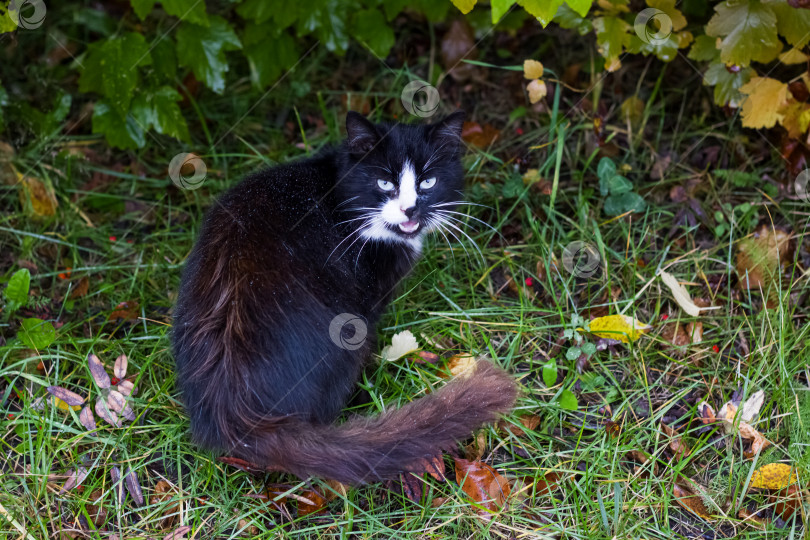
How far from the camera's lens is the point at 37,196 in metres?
3.52

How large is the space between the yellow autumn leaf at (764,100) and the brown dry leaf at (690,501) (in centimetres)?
157

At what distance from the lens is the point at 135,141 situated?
3.37 meters

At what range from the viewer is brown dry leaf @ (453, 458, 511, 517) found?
251cm

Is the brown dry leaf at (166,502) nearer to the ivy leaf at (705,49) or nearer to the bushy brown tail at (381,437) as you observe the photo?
the bushy brown tail at (381,437)

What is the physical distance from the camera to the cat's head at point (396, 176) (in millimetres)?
2771

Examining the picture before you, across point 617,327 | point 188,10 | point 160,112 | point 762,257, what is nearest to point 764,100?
point 762,257

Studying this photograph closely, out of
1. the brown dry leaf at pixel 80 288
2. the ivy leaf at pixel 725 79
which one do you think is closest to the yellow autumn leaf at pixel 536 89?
the ivy leaf at pixel 725 79

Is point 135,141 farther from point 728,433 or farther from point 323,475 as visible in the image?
point 728,433

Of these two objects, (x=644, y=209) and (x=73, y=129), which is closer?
(x=644, y=209)

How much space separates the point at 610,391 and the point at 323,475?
3.99 feet

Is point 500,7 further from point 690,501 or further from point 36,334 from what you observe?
point 36,334

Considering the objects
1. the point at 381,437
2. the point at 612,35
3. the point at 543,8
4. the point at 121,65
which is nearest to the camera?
the point at 543,8

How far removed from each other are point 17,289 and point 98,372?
547 millimetres

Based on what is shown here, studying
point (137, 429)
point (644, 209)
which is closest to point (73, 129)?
point (137, 429)
